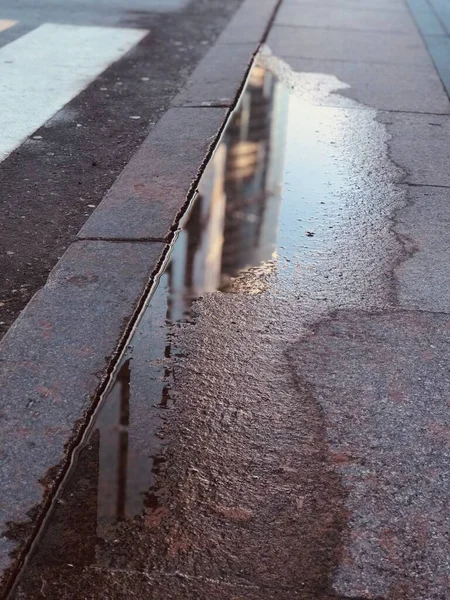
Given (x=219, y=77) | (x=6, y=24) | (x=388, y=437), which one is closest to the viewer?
A: (x=388, y=437)

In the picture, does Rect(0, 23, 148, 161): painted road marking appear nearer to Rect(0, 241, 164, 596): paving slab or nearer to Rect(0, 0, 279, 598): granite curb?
Rect(0, 0, 279, 598): granite curb

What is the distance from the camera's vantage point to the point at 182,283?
338 centimetres

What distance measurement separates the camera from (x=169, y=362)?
112 inches

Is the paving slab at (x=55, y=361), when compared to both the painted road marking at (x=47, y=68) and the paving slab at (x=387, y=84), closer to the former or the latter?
the painted road marking at (x=47, y=68)

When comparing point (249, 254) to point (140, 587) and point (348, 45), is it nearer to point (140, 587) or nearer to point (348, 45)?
point (140, 587)

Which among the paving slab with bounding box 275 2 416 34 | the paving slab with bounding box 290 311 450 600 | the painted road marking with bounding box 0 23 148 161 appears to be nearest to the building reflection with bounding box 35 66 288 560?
the paving slab with bounding box 290 311 450 600

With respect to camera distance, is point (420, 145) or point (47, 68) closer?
point (420, 145)

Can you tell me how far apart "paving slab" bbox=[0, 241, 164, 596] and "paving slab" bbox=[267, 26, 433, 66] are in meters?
4.62

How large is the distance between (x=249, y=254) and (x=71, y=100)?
8.70 feet

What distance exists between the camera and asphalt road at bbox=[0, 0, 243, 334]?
149 inches

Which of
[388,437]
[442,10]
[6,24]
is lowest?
[388,437]

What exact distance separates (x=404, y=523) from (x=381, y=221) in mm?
2175

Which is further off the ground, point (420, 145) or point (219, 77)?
point (219, 77)

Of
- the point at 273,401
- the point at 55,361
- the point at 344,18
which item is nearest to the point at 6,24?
the point at 344,18
